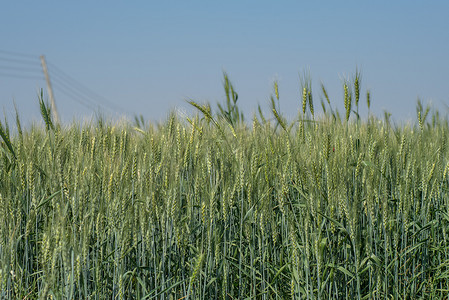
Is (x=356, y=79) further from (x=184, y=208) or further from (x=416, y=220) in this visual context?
(x=184, y=208)

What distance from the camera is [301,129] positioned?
2836 mm

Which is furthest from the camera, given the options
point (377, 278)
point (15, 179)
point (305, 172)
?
point (15, 179)

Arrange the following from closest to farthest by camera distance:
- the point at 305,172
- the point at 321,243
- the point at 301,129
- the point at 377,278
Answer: the point at 321,243
the point at 377,278
the point at 305,172
the point at 301,129

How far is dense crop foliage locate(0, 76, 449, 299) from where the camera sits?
1.82 metres

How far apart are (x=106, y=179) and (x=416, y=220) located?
1485mm

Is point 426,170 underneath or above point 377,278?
above

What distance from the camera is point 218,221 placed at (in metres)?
2.18

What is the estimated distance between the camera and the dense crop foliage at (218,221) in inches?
71.7

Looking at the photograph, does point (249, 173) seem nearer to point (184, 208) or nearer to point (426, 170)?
point (184, 208)

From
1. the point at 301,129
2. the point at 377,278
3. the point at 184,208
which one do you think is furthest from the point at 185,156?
the point at 377,278

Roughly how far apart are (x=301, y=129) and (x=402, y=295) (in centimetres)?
100

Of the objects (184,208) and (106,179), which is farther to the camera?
(184,208)

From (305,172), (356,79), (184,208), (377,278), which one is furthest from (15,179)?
(356,79)

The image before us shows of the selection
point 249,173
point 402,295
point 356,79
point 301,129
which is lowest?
point 402,295
